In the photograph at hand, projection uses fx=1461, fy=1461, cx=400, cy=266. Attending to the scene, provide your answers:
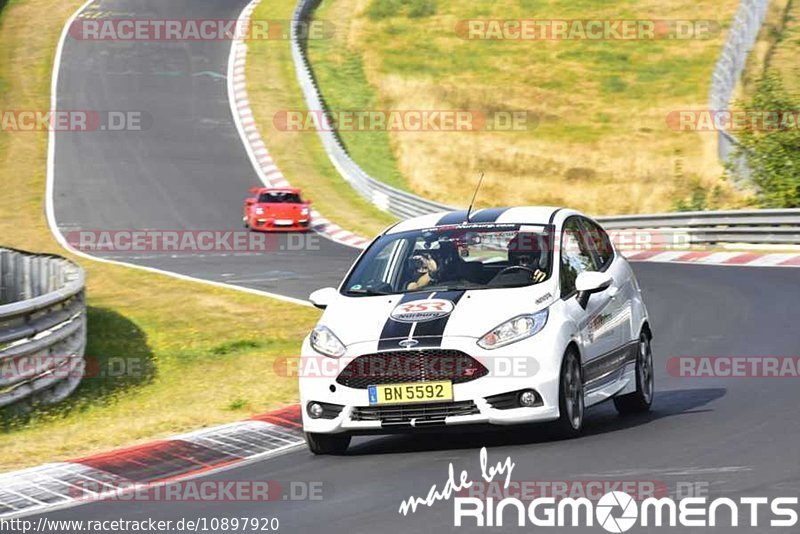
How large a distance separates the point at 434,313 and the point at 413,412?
69 cm

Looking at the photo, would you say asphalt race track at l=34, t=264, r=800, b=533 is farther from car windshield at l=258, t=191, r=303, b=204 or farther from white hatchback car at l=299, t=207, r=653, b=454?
car windshield at l=258, t=191, r=303, b=204

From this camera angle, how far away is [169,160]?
39.1m

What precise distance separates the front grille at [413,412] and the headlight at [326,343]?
398mm

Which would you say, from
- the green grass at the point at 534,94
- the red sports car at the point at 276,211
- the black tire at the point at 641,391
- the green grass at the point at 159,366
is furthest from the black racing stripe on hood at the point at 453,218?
the green grass at the point at 534,94

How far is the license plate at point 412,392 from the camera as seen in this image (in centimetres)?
938

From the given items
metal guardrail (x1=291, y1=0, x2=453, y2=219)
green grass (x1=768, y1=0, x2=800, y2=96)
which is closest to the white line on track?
metal guardrail (x1=291, y1=0, x2=453, y2=219)

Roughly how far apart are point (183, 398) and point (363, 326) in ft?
14.6

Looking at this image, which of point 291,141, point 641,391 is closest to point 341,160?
point 291,141

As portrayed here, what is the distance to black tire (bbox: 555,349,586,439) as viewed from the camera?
953 centimetres

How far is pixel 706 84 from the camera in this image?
144ft

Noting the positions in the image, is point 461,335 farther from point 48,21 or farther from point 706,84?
point 48,21

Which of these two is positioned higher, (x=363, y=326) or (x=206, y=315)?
(x=363, y=326)

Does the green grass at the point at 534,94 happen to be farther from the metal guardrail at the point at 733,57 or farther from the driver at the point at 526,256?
the driver at the point at 526,256

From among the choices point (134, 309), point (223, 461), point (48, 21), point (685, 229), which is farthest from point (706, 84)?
point (223, 461)
